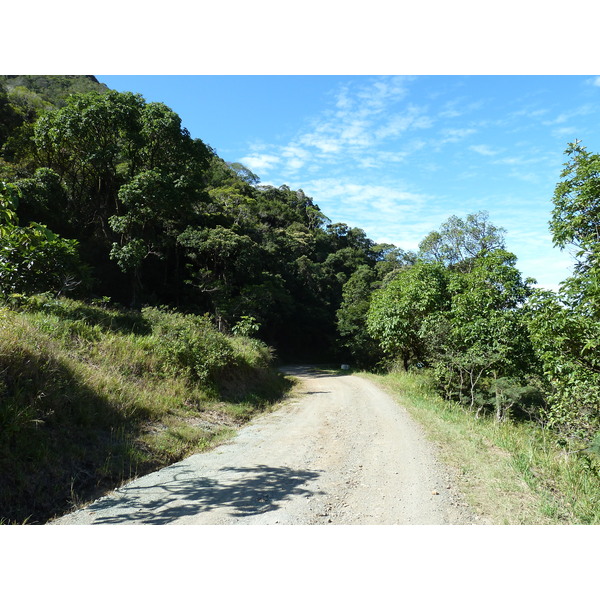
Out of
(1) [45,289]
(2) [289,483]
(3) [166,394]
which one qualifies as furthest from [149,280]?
(2) [289,483]

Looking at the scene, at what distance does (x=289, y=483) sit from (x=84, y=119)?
2003cm

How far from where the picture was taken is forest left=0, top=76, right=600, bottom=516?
6.78 m

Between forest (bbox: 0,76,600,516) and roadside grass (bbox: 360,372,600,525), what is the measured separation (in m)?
0.65

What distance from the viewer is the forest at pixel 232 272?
678 cm

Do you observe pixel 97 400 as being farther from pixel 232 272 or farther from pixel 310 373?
pixel 310 373

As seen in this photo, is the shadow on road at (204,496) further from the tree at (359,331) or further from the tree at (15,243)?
the tree at (359,331)

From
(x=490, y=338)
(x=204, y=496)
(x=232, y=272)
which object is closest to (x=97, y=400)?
(x=204, y=496)

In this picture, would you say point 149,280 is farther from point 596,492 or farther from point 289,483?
point 596,492

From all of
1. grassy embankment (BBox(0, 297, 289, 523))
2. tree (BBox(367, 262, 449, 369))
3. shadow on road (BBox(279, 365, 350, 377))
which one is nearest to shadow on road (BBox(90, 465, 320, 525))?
grassy embankment (BBox(0, 297, 289, 523))

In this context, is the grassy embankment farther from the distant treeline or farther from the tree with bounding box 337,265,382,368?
the tree with bounding box 337,265,382,368

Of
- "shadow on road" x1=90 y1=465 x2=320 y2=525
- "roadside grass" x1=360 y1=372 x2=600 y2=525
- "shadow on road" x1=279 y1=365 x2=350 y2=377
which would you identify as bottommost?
"shadow on road" x1=279 y1=365 x2=350 y2=377

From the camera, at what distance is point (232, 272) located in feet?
80.7

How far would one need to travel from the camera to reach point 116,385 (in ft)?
23.9

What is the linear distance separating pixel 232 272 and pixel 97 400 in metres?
18.5
